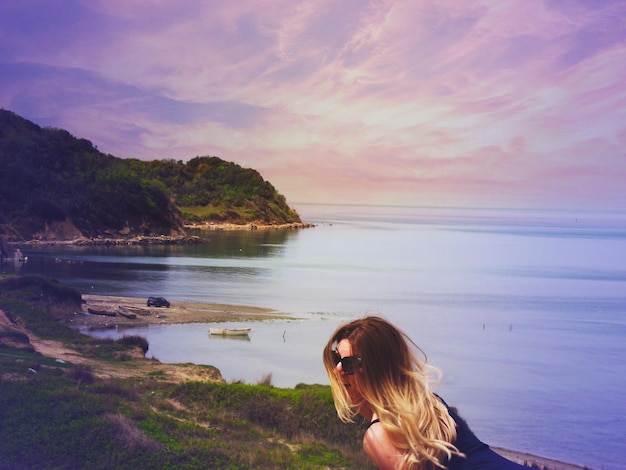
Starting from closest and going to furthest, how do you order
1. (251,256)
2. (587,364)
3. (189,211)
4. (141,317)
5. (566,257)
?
(587,364), (141,317), (251,256), (566,257), (189,211)

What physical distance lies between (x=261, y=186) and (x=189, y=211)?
25.4m

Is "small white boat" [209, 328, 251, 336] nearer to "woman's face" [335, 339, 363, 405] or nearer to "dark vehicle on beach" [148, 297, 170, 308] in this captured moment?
"dark vehicle on beach" [148, 297, 170, 308]

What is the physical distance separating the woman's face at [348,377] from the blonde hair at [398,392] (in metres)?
0.01

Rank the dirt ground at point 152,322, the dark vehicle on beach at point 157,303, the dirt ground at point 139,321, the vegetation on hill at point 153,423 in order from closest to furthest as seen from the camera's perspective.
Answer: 1. the vegetation on hill at point 153,423
2. the dirt ground at point 152,322
3. the dirt ground at point 139,321
4. the dark vehicle on beach at point 157,303

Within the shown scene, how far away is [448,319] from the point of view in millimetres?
39000

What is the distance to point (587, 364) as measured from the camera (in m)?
28.3

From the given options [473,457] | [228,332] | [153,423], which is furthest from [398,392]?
[228,332]

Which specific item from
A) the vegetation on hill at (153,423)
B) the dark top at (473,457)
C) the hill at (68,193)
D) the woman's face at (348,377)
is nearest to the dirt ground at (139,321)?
the vegetation on hill at (153,423)

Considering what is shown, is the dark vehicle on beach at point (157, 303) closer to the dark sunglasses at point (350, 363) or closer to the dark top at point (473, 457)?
the dark sunglasses at point (350, 363)

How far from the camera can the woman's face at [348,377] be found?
245 cm

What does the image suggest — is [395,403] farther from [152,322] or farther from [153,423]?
[152,322]

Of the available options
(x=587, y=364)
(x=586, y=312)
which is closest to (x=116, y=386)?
(x=587, y=364)

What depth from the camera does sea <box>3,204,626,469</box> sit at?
2039cm

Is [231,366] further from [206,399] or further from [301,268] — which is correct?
[301,268]
